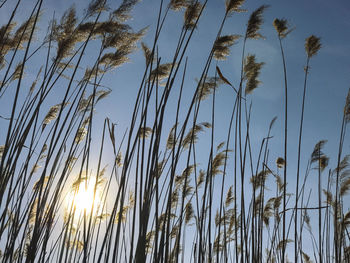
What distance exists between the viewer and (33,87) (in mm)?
3213

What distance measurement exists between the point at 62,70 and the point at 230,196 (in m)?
3.61

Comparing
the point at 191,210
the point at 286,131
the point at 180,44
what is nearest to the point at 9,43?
the point at 180,44

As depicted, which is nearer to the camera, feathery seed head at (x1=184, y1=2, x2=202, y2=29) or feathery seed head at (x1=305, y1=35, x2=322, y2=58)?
feathery seed head at (x1=184, y1=2, x2=202, y2=29)

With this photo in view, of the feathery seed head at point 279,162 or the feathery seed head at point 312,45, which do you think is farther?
the feathery seed head at point 279,162

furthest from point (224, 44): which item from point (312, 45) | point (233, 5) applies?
point (312, 45)

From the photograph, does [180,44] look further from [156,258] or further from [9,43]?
[9,43]

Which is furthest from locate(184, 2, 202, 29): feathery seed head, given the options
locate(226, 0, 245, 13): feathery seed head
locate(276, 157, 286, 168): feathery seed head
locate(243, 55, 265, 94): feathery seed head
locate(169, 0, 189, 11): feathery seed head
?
locate(276, 157, 286, 168): feathery seed head

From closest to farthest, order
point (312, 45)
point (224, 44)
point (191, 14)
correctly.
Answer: point (191, 14), point (224, 44), point (312, 45)

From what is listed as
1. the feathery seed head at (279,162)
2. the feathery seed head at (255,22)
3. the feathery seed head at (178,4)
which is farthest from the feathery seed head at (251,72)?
the feathery seed head at (279,162)

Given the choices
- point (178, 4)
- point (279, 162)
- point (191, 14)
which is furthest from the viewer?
point (279, 162)

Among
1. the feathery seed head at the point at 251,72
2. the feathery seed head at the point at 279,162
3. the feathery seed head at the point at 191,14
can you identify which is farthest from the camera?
the feathery seed head at the point at 279,162

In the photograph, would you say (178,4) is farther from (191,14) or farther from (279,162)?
(279,162)

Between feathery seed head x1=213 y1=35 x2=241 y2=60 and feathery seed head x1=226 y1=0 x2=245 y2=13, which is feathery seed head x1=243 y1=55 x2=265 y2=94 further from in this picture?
feathery seed head x1=226 y1=0 x2=245 y2=13

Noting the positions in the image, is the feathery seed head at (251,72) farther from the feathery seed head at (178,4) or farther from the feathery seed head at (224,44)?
the feathery seed head at (178,4)
